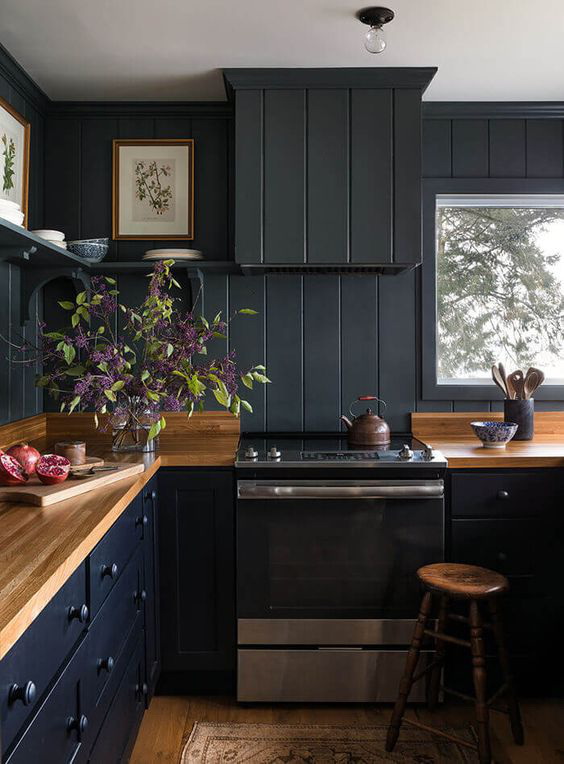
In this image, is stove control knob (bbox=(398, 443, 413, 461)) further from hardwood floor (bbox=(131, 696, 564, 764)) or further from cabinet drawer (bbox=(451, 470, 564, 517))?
hardwood floor (bbox=(131, 696, 564, 764))

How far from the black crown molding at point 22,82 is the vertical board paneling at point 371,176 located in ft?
4.27

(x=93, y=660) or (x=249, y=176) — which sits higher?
(x=249, y=176)

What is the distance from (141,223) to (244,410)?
0.95 m

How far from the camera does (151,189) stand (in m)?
3.22

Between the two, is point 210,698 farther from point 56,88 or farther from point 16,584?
point 56,88

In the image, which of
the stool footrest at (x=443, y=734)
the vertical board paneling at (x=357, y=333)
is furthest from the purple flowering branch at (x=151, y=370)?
the stool footrest at (x=443, y=734)

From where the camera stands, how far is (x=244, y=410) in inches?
127

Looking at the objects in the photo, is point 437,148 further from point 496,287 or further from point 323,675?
point 323,675

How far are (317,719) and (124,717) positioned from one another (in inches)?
33.1

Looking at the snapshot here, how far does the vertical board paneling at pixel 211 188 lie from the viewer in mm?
3227

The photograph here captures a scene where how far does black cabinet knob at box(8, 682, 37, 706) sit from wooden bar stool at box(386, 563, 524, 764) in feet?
4.73

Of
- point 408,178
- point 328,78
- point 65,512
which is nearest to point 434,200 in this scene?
point 408,178

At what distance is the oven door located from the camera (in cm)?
261

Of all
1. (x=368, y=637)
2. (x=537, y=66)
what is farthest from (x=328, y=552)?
(x=537, y=66)
